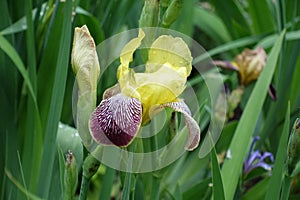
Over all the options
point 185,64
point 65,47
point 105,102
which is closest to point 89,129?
point 105,102

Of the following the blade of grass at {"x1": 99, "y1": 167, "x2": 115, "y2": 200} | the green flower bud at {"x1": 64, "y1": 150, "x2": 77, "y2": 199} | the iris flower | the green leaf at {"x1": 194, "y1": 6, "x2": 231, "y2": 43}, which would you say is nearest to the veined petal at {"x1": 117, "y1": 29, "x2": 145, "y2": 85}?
the iris flower

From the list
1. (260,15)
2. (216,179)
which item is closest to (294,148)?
(216,179)

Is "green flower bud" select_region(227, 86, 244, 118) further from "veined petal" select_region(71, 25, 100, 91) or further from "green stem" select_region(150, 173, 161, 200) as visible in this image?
"veined petal" select_region(71, 25, 100, 91)

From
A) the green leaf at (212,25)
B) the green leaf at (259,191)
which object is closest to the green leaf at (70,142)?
the green leaf at (259,191)

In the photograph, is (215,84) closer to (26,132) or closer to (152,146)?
(26,132)

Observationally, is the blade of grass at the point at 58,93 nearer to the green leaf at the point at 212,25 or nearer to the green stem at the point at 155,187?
the green stem at the point at 155,187

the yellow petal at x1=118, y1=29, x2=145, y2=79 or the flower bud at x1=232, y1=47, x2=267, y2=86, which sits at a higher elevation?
the yellow petal at x1=118, y1=29, x2=145, y2=79
